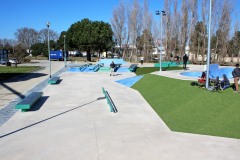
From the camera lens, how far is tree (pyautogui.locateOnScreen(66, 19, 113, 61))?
58594 millimetres

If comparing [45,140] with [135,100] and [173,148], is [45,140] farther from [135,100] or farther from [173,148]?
[135,100]

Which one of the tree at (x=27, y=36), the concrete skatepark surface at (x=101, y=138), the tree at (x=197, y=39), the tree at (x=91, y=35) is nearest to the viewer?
the concrete skatepark surface at (x=101, y=138)

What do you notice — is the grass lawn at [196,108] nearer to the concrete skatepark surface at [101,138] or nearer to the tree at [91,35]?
the concrete skatepark surface at [101,138]

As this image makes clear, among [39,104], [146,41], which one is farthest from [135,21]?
[39,104]

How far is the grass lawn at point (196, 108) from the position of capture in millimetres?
8867

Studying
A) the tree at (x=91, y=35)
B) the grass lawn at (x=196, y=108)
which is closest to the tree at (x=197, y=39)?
the tree at (x=91, y=35)

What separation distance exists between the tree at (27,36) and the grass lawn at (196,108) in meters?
90.3

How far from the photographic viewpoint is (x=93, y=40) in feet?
191

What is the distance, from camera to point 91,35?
193 ft

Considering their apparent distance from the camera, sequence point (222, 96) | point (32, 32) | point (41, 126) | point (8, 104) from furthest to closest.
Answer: point (32, 32) < point (8, 104) < point (222, 96) < point (41, 126)

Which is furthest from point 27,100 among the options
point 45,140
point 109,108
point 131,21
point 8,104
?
point 131,21

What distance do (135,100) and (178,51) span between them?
39871mm

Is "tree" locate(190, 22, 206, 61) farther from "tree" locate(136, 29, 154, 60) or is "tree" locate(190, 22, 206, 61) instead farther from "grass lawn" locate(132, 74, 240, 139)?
"grass lawn" locate(132, 74, 240, 139)

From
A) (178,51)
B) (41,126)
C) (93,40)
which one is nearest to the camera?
Result: (41,126)
